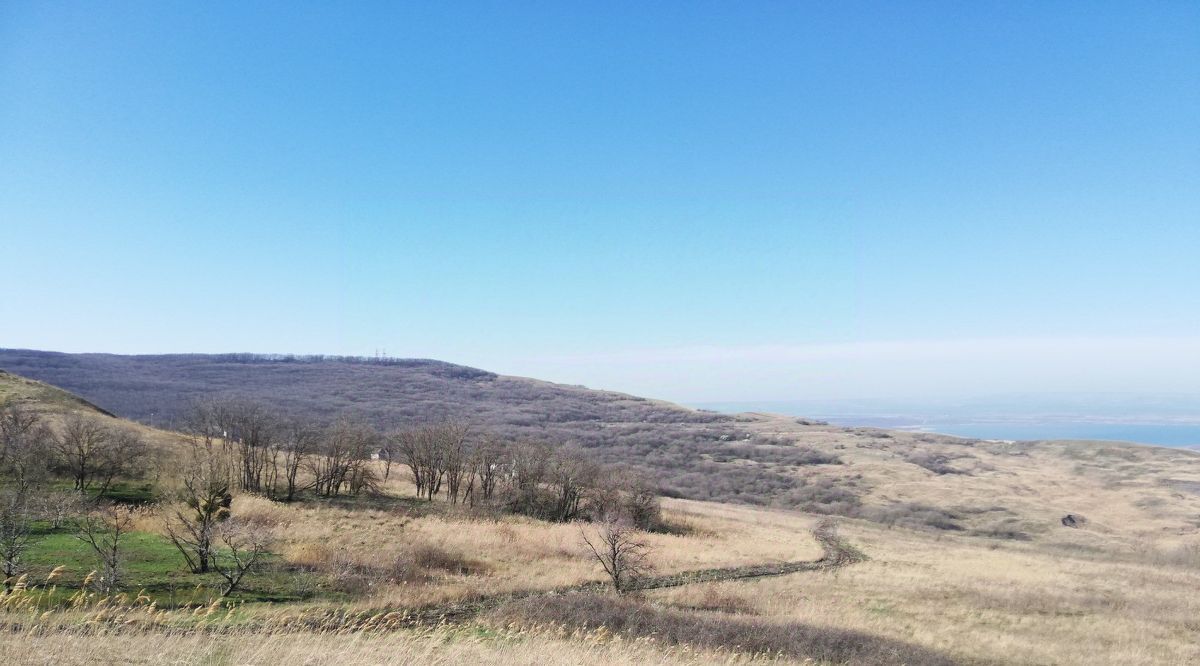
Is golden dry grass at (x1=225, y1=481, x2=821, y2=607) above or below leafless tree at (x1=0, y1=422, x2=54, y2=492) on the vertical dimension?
below

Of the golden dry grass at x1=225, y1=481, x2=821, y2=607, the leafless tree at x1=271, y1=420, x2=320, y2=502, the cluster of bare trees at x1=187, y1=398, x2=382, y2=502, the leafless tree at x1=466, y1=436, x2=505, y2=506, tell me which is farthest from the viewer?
the leafless tree at x1=466, y1=436, x2=505, y2=506

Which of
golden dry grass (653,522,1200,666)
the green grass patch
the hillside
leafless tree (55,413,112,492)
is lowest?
the hillside

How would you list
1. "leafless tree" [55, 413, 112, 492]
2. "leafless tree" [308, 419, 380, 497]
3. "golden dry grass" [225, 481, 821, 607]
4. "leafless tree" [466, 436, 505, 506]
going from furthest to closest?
"leafless tree" [466, 436, 505, 506]
"leafless tree" [308, 419, 380, 497]
"leafless tree" [55, 413, 112, 492]
"golden dry grass" [225, 481, 821, 607]

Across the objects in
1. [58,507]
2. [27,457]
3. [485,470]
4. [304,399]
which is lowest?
[304,399]

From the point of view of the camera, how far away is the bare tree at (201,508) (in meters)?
21.4

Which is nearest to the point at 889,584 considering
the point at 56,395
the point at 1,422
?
the point at 1,422

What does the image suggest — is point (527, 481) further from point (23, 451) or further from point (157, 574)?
point (157, 574)

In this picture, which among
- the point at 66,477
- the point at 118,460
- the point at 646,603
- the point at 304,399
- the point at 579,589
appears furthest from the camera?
the point at 304,399

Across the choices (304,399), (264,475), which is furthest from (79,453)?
(304,399)

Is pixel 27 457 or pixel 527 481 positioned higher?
pixel 27 457

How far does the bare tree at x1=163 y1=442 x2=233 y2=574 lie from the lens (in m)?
21.4

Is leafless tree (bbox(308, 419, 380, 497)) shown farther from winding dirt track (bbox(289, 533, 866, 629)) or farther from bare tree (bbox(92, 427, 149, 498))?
winding dirt track (bbox(289, 533, 866, 629))

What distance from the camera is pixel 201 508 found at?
77.5 feet

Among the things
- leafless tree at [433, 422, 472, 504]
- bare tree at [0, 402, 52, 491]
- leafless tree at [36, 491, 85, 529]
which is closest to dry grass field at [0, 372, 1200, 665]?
leafless tree at [433, 422, 472, 504]
